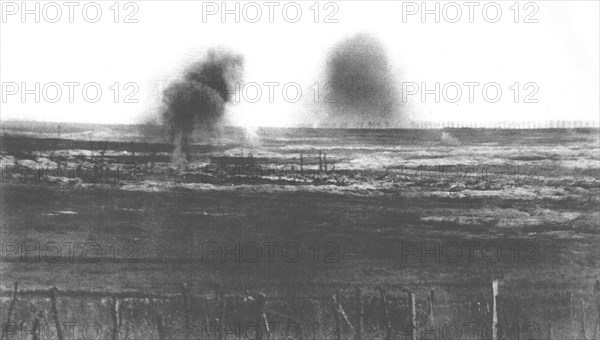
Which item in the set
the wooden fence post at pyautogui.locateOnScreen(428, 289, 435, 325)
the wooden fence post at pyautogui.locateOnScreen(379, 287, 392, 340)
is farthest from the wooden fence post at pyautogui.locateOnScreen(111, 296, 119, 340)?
the wooden fence post at pyautogui.locateOnScreen(428, 289, 435, 325)

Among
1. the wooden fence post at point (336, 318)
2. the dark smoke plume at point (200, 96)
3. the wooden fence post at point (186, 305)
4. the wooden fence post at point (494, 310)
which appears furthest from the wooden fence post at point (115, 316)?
the wooden fence post at point (494, 310)

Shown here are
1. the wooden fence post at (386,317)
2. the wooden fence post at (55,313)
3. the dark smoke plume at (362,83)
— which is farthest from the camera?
the dark smoke plume at (362,83)

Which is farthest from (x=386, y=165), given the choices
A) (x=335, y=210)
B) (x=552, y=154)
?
(x=552, y=154)

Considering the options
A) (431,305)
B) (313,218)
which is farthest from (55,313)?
(431,305)

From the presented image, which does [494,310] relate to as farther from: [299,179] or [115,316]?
[115,316]

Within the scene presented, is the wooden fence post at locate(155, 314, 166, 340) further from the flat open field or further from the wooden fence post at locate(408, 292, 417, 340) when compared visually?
the wooden fence post at locate(408, 292, 417, 340)

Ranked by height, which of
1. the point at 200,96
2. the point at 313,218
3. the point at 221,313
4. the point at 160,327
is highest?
the point at 200,96

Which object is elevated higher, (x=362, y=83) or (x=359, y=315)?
(x=362, y=83)

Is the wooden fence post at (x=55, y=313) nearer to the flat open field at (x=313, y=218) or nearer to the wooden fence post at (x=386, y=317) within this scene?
the flat open field at (x=313, y=218)
